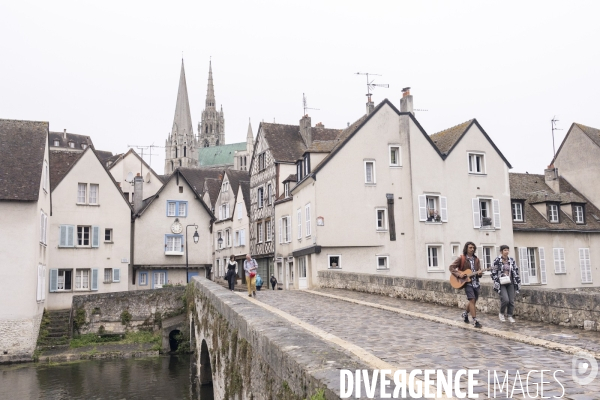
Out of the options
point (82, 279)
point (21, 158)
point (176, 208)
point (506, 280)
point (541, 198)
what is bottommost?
point (82, 279)

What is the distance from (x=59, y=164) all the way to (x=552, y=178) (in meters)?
29.3

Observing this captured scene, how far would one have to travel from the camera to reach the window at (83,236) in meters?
31.3

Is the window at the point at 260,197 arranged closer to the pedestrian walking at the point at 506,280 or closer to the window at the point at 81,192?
the window at the point at 81,192

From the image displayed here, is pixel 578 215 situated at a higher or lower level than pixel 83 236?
higher

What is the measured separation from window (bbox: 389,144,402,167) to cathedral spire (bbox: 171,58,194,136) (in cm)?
9440

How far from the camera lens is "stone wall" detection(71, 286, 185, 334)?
27.5 m

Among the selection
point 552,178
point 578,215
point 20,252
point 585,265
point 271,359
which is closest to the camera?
point 271,359

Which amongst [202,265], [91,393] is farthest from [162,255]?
[91,393]

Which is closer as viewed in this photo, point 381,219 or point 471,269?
point 471,269

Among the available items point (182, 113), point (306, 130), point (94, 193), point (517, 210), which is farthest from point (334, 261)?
point (182, 113)

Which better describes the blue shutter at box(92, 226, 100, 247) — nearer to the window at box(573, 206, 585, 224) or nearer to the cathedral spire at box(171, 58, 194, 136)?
the window at box(573, 206, 585, 224)

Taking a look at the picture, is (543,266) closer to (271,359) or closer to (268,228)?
(268,228)

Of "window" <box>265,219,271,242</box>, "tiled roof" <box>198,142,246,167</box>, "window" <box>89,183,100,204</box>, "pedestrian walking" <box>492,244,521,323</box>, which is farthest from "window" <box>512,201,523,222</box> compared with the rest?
"tiled roof" <box>198,142,246,167</box>

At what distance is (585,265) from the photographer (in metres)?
32.6
